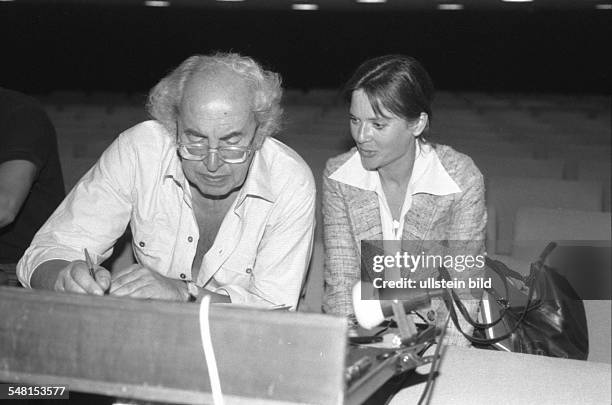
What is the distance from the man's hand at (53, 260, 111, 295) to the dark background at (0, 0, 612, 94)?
23.0 feet

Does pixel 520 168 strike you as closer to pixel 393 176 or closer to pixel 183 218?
pixel 393 176

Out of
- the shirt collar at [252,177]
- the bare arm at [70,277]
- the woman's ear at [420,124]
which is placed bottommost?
the bare arm at [70,277]

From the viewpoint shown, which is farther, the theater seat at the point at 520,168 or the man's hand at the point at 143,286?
the theater seat at the point at 520,168

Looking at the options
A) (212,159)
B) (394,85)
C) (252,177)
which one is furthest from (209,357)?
A: (394,85)

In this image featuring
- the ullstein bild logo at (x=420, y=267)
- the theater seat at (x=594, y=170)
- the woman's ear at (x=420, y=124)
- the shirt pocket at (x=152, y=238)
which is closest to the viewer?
the ullstein bild logo at (x=420, y=267)

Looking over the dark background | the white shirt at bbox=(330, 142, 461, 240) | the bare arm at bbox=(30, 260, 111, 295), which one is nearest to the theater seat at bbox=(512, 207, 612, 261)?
the white shirt at bbox=(330, 142, 461, 240)

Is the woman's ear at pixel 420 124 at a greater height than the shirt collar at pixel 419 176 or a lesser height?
greater

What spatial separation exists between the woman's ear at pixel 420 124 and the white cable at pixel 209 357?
129cm

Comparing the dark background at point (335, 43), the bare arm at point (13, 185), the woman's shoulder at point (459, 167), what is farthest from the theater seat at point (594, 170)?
the dark background at point (335, 43)

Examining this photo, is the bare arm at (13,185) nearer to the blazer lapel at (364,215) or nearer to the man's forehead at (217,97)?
the man's forehead at (217,97)

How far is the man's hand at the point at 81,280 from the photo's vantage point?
114 cm

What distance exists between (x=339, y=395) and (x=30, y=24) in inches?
299

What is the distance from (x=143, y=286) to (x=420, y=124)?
1.01 meters

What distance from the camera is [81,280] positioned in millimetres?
1167
